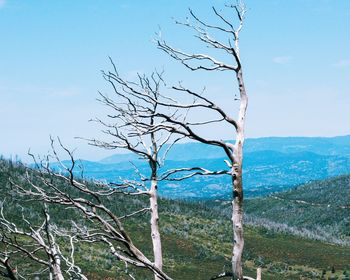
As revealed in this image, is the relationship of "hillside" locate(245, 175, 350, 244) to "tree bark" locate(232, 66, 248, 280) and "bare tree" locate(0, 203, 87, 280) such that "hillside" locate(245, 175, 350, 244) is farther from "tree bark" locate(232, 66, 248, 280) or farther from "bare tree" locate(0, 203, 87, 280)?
"tree bark" locate(232, 66, 248, 280)

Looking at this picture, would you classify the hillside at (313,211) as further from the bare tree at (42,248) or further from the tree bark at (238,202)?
the tree bark at (238,202)

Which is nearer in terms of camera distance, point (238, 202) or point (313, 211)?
point (238, 202)

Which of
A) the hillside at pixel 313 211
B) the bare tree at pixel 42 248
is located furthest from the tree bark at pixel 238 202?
the hillside at pixel 313 211

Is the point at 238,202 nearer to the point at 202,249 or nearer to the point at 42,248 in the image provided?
the point at 42,248

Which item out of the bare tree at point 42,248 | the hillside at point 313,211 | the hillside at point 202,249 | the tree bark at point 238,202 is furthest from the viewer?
the hillside at point 313,211

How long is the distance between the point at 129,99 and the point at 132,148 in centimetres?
111

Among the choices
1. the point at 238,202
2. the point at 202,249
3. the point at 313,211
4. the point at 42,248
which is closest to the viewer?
the point at 238,202

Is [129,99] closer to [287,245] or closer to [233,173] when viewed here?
[233,173]

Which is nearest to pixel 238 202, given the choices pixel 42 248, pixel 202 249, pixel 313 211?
pixel 42 248

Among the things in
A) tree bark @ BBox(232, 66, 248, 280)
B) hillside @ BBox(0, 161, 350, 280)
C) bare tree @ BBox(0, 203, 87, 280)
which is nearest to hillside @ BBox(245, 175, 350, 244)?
hillside @ BBox(0, 161, 350, 280)

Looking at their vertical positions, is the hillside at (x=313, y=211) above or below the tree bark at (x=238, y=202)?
below

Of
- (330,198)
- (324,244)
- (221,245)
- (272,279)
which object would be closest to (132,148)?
(272,279)

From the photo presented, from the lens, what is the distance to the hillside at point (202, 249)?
49750 mm

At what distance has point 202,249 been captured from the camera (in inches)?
2525
